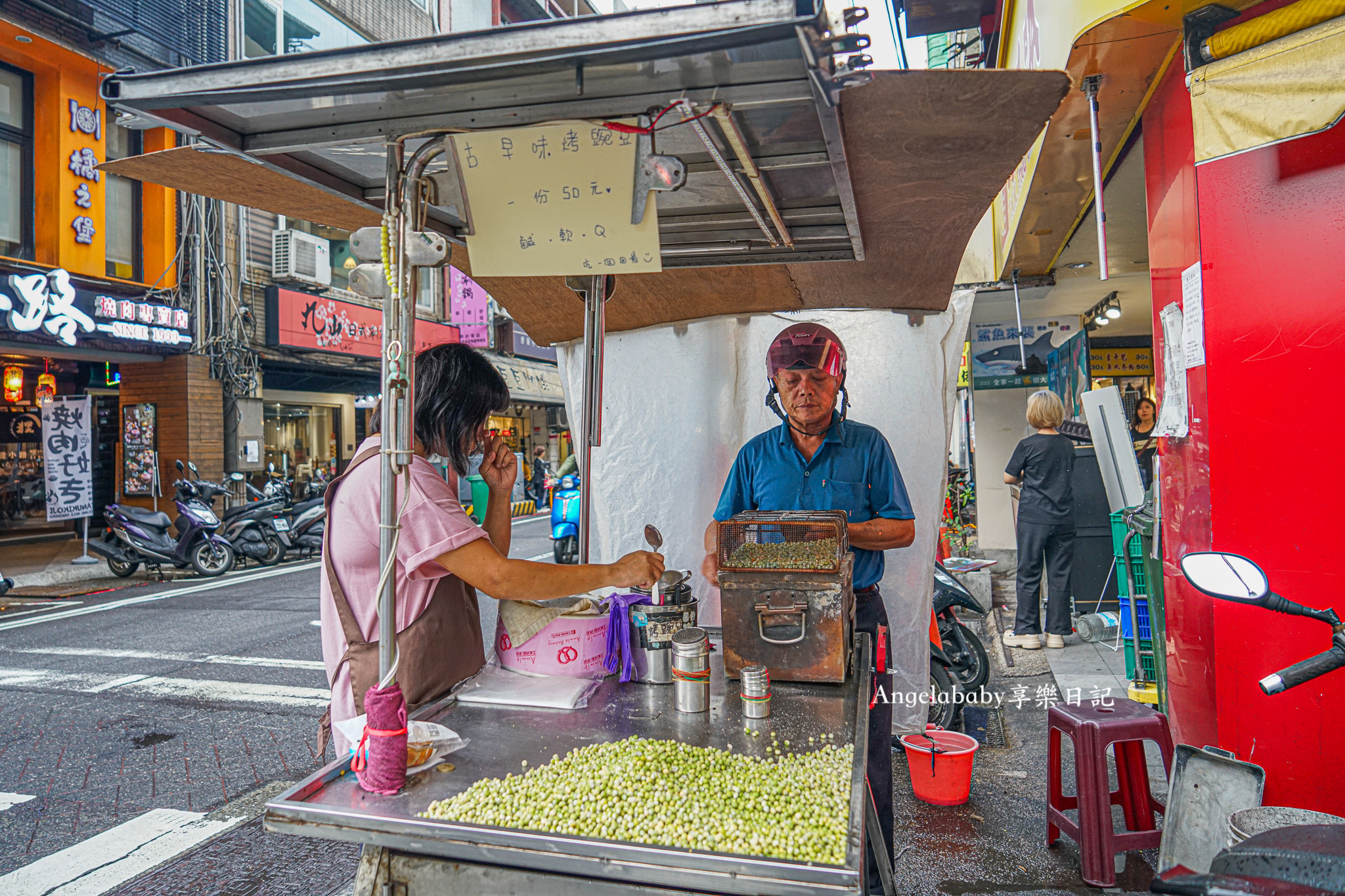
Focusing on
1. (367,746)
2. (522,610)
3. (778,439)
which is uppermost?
(778,439)

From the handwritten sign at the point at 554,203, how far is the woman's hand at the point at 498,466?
897 mm

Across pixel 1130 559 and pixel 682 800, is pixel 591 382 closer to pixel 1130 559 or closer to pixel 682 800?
pixel 682 800

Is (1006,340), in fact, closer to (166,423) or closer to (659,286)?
(659,286)

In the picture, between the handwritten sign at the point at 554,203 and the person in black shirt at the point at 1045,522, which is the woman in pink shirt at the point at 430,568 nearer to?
the handwritten sign at the point at 554,203

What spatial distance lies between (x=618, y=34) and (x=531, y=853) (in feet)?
4.88

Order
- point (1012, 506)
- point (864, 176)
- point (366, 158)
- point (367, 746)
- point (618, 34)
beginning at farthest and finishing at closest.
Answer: point (1012, 506) → point (366, 158) → point (864, 176) → point (367, 746) → point (618, 34)

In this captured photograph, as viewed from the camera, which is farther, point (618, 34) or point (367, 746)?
point (367, 746)

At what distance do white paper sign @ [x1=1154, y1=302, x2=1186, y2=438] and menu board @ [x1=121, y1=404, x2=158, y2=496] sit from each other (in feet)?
42.6

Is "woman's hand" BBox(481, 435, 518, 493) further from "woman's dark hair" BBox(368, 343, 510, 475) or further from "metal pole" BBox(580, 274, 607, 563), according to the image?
"metal pole" BBox(580, 274, 607, 563)

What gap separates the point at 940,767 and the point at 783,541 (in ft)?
5.92

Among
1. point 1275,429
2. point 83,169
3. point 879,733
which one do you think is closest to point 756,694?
point 879,733

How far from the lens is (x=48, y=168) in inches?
433

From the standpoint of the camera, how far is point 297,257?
14.0 meters

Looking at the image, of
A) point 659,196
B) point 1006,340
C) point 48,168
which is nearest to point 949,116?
point 659,196
